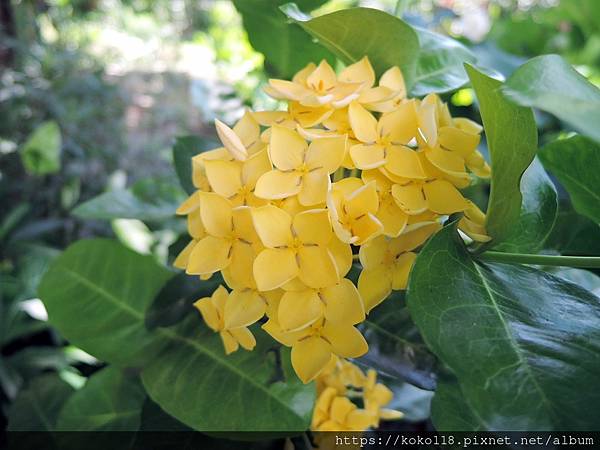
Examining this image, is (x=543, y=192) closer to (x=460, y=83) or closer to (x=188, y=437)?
(x=460, y=83)

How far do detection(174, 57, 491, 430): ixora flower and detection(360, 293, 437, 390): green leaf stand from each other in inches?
2.2

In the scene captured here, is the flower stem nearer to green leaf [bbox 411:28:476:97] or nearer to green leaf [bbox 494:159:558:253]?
green leaf [bbox 494:159:558:253]

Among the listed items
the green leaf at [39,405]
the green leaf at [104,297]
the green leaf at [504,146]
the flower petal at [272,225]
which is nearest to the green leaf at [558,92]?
the green leaf at [504,146]

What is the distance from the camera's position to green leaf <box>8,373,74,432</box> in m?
0.72

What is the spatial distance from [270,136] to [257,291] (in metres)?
0.10

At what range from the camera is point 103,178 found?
6.42 feet

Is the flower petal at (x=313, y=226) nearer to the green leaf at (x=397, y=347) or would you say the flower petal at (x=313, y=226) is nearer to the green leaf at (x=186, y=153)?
the green leaf at (x=397, y=347)

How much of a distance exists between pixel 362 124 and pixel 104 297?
32cm

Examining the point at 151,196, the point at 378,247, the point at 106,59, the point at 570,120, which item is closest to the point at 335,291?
the point at 378,247

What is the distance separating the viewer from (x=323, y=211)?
32cm

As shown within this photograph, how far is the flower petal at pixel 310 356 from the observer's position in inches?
13.5

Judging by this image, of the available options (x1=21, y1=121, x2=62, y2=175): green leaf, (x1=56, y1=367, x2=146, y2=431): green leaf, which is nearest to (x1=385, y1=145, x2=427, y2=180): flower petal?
(x1=56, y1=367, x2=146, y2=431): green leaf

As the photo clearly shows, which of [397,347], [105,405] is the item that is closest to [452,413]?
[397,347]

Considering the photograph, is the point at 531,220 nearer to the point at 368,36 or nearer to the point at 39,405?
the point at 368,36
